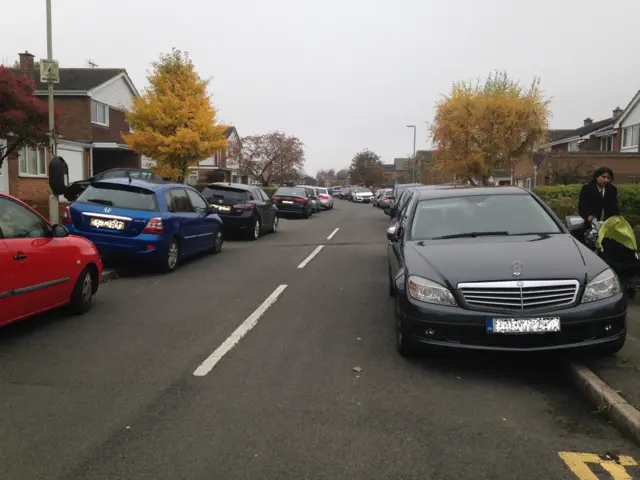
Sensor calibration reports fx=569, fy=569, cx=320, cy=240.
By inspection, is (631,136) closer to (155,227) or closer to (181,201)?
(181,201)

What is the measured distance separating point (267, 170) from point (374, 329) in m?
67.4

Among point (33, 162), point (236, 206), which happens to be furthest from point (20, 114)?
point (236, 206)

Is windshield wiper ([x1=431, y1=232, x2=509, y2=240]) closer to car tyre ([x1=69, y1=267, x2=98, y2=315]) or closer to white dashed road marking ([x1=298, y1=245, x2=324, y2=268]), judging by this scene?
car tyre ([x1=69, y1=267, x2=98, y2=315])

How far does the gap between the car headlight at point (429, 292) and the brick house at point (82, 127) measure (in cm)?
2264

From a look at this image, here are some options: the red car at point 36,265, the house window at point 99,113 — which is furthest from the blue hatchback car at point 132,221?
the house window at point 99,113

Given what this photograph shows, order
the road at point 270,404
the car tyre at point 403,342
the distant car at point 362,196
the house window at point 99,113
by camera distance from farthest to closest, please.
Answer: the distant car at point 362,196 → the house window at point 99,113 → the car tyre at point 403,342 → the road at point 270,404

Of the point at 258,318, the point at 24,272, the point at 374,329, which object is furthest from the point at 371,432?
the point at 24,272

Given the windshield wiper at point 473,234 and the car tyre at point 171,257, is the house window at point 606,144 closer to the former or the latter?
the car tyre at point 171,257

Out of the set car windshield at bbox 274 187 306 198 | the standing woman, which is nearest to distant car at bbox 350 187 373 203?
car windshield at bbox 274 187 306 198

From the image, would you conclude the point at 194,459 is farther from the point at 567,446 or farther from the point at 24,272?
the point at 24,272

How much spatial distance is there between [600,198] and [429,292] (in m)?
4.27

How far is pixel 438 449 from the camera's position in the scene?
3.54 meters

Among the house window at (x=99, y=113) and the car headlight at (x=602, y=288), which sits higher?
the house window at (x=99, y=113)

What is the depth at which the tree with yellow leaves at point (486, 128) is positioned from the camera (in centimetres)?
2994
